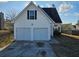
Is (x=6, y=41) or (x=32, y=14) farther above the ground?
→ (x=32, y=14)

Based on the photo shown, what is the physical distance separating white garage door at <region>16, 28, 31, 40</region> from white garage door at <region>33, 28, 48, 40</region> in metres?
0.73

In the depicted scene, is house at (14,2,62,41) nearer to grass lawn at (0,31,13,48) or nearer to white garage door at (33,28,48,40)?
white garage door at (33,28,48,40)

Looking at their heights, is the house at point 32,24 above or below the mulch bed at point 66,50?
above

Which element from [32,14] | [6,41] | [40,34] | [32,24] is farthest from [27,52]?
[32,14]

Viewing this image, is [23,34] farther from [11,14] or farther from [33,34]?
[11,14]

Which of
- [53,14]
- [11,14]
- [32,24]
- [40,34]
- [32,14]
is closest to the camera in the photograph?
[40,34]

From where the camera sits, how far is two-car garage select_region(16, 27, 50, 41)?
2281 centimetres

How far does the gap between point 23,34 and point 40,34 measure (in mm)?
2077

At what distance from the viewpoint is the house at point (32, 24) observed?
74.9 ft

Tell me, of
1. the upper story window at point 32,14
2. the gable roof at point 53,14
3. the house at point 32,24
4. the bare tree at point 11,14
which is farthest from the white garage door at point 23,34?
the gable roof at point 53,14

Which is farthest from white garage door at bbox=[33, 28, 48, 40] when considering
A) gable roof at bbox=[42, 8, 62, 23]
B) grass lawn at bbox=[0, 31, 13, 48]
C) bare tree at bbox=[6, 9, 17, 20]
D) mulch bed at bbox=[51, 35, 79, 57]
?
gable roof at bbox=[42, 8, 62, 23]

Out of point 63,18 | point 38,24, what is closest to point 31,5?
point 38,24

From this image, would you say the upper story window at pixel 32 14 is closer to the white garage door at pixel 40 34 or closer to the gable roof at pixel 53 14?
the white garage door at pixel 40 34

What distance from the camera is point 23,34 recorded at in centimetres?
2281
